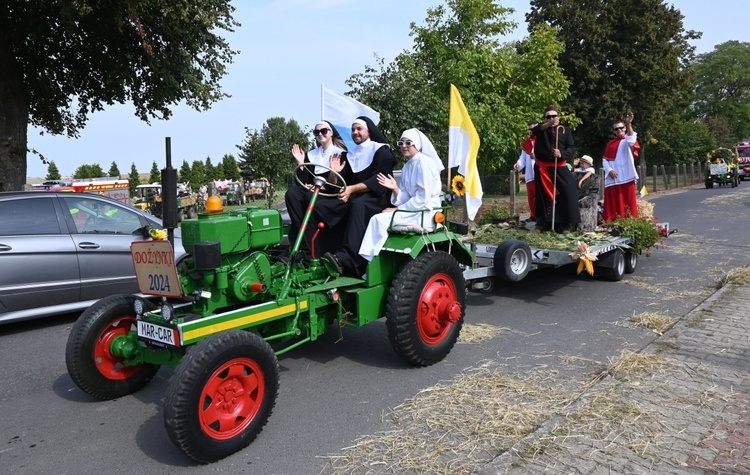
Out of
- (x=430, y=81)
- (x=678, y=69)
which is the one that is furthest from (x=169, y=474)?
(x=678, y=69)

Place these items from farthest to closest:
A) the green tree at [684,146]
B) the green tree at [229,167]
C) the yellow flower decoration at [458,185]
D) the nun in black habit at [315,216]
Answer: the green tree at [229,167], the green tree at [684,146], the yellow flower decoration at [458,185], the nun in black habit at [315,216]

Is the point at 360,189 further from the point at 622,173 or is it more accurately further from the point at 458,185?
the point at 622,173

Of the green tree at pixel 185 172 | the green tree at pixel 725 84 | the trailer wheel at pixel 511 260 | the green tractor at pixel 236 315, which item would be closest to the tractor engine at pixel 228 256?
the green tractor at pixel 236 315

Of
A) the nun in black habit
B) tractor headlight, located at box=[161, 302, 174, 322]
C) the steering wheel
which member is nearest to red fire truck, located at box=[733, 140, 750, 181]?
the steering wheel

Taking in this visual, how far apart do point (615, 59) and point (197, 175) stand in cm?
3558

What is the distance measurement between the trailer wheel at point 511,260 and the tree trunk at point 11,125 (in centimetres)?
987

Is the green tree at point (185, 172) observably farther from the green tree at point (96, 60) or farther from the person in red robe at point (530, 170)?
the person in red robe at point (530, 170)

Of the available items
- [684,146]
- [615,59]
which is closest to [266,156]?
[615,59]

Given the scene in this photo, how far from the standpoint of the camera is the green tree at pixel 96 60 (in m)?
11.3

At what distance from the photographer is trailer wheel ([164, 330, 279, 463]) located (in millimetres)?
3154

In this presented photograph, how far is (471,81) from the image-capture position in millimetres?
18391

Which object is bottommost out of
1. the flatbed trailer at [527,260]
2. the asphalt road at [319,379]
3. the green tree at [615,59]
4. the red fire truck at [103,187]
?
the asphalt road at [319,379]

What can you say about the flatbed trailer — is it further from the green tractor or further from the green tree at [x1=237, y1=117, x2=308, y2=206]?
the green tree at [x1=237, y1=117, x2=308, y2=206]

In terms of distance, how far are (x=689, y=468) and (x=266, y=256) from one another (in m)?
3.03
